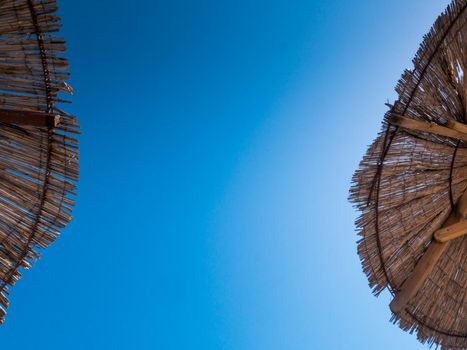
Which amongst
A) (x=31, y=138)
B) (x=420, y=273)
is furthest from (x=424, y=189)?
(x=31, y=138)

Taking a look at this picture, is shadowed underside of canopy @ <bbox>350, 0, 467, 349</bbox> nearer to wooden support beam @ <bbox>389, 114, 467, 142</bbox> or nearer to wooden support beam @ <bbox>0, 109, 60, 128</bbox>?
wooden support beam @ <bbox>389, 114, 467, 142</bbox>

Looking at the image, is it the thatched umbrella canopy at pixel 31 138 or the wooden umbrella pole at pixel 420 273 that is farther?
the wooden umbrella pole at pixel 420 273

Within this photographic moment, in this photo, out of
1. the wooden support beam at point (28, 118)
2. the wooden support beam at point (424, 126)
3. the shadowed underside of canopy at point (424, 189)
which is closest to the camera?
the wooden support beam at point (28, 118)

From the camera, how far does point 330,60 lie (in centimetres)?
570

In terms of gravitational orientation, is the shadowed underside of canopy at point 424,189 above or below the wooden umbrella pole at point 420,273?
above

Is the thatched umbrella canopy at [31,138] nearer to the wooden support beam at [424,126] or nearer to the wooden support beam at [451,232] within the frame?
the wooden support beam at [424,126]

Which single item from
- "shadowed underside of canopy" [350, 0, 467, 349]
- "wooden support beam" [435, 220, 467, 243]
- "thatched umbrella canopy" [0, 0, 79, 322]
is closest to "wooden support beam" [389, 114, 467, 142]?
"shadowed underside of canopy" [350, 0, 467, 349]

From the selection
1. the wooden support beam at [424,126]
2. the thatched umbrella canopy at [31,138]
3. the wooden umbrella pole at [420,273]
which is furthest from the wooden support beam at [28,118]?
the wooden umbrella pole at [420,273]

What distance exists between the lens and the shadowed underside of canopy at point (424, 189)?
139 inches

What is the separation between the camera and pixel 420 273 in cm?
Result: 387

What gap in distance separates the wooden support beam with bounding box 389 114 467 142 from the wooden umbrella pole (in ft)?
2.36

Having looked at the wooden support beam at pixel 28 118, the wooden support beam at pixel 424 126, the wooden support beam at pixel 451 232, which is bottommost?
the wooden support beam at pixel 451 232

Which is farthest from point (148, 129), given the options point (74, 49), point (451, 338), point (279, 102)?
point (451, 338)

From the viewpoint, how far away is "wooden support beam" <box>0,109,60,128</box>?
9.69 feet
